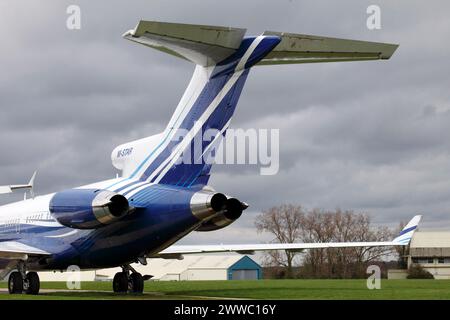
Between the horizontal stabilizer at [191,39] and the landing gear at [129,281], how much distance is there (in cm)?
864

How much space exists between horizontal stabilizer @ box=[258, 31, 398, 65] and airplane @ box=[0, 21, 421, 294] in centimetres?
2

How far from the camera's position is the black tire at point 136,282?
26.1 m

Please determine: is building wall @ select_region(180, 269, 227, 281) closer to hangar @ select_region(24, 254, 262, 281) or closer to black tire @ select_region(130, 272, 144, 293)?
hangar @ select_region(24, 254, 262, 281)

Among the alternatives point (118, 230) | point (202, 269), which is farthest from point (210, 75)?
point (202, 269)

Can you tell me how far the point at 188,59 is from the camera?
2069 cm

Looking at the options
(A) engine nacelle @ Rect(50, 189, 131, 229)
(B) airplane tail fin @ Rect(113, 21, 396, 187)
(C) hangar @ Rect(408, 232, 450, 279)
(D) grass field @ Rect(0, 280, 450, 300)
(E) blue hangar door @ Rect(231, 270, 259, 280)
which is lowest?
(E) blue hangar door @ Rect(231, 270, 259, 280)

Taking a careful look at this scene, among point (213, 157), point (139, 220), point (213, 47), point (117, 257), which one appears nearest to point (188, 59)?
point (213, 47)

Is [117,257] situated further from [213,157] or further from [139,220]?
[213,157]

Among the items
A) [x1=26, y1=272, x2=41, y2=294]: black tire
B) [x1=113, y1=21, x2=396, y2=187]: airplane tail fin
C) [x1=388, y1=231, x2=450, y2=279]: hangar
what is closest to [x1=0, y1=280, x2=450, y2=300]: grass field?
[x1=26, y1=272, x2=41, y2=294]: black tire

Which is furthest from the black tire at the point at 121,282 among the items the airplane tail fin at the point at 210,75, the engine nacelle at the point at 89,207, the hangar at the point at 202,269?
the hangar at the point at 202,269

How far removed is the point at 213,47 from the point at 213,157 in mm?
3007

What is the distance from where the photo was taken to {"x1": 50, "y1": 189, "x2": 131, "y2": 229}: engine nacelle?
2038 centimetres

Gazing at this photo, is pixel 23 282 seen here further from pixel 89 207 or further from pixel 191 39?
pixel 191 39

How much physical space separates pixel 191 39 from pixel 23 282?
11.2 meters
